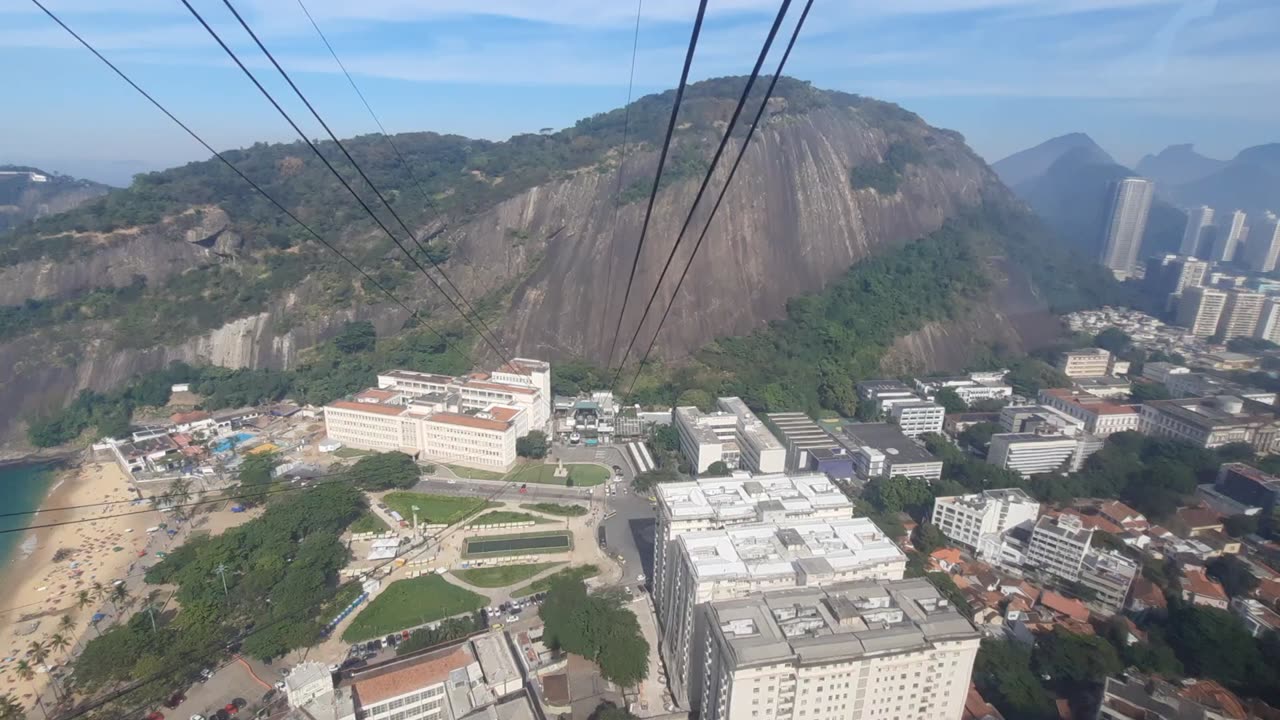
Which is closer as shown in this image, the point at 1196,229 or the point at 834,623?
the point at 834,623

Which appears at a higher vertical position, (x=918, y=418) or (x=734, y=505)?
(x=734, y=505)

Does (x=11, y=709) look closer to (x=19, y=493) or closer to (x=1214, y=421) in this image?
(x=19, y=493)

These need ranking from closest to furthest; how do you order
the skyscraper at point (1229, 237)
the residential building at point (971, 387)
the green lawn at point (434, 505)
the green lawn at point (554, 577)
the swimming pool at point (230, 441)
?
the green lawn at point (554, 577) → the green lawn at point (434, 505) → the swimming pool at point (230, 441) → the residential building at point (971, 387) → the skyscraper at point (1229, 237)

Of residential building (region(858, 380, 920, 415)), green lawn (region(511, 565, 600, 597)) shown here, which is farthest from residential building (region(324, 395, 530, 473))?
residential building (region(858, 380, 920, 415))

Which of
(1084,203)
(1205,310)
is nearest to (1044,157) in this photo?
(1084,203)

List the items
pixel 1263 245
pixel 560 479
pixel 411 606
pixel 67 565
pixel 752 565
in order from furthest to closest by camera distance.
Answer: pixel 1263 245 → pixel 560 479 → pixel 67 565 → pixel 411 606 → pixel 752 565

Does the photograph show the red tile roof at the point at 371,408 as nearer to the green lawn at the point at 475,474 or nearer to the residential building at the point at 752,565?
the green lawn at the point at 475,474

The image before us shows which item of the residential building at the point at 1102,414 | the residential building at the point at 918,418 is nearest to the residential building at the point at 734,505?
the residential building at the point at 918,418
